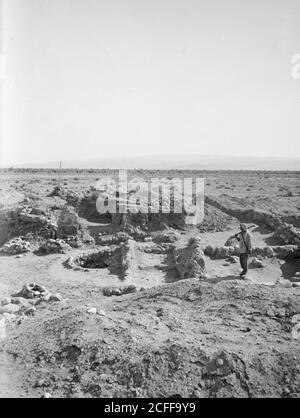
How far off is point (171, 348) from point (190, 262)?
5353mm

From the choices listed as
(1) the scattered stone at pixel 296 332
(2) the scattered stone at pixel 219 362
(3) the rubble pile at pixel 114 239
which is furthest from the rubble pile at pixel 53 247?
(2) the scattered stone at pixel 219 362

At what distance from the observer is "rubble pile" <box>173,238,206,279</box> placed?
33.2 ft

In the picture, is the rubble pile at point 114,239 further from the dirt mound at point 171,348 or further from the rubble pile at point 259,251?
the dirt mound at point 171,348

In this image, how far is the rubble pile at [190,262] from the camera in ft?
33.2

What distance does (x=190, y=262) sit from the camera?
10.5m

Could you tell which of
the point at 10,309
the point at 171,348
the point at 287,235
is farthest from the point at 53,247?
the point at 171,348

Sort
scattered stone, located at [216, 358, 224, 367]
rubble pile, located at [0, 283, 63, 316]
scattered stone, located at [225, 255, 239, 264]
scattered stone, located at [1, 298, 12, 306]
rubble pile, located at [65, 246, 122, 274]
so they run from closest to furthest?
scattered stone, located at [216, 358, 224, 367] < rubble pile, located at [0, 283, 63, 316] < scattered stone, located at [1, 298, 12, 306] < scattered stone, located at [225, 255, 239, 264] < rubble pile, located at [65, 246, 122, 274]

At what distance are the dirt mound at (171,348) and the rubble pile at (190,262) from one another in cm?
303

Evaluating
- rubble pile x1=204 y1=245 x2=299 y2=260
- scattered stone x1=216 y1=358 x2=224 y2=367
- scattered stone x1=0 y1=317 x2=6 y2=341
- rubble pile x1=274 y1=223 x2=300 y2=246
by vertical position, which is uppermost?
rubble pile x1=274 y1=223 x2=300 y2=246

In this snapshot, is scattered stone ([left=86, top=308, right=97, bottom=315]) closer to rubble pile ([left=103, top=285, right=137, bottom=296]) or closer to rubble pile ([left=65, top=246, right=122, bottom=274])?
rubble pile ([left=103, top=285, right=137, bottom=296])

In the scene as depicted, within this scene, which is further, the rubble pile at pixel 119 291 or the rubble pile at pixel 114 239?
the rubble pile at pixel 114 239

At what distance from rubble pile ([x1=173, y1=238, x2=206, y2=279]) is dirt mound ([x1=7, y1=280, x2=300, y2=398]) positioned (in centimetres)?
303

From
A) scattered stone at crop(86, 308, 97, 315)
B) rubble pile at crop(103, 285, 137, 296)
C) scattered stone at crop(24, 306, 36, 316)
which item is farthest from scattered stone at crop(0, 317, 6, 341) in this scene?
rubble pile at crop(103, 285, 137, 296)
